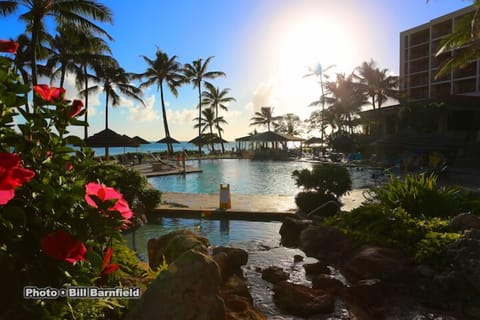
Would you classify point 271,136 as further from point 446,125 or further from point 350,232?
point 350,232

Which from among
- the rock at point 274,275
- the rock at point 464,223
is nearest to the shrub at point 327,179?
the rock at point 464,223

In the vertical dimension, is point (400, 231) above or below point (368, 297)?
above

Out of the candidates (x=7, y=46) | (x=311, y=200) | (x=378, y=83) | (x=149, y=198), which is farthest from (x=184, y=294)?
(x=378, y=83)

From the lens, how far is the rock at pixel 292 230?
7.81 m

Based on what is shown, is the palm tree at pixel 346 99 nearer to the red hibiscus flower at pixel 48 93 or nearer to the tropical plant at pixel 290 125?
the tropical plant at pixel 290 125

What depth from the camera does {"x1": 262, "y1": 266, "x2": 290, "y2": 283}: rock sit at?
5.58m

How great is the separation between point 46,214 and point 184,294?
1.17 m

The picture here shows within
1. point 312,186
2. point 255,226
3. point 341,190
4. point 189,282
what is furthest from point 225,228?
point 189,282

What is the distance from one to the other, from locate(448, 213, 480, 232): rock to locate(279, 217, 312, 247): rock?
116 inches

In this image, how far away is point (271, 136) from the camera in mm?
40000

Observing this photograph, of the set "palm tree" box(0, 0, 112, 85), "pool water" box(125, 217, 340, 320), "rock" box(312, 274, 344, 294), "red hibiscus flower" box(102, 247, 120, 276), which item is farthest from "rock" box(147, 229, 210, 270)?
"palm tree" box(0, 0, 112, 85)

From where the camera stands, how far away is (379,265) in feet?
17.7

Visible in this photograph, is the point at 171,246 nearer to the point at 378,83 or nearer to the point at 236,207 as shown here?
the point at 236,207

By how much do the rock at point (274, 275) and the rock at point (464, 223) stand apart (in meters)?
3.00
